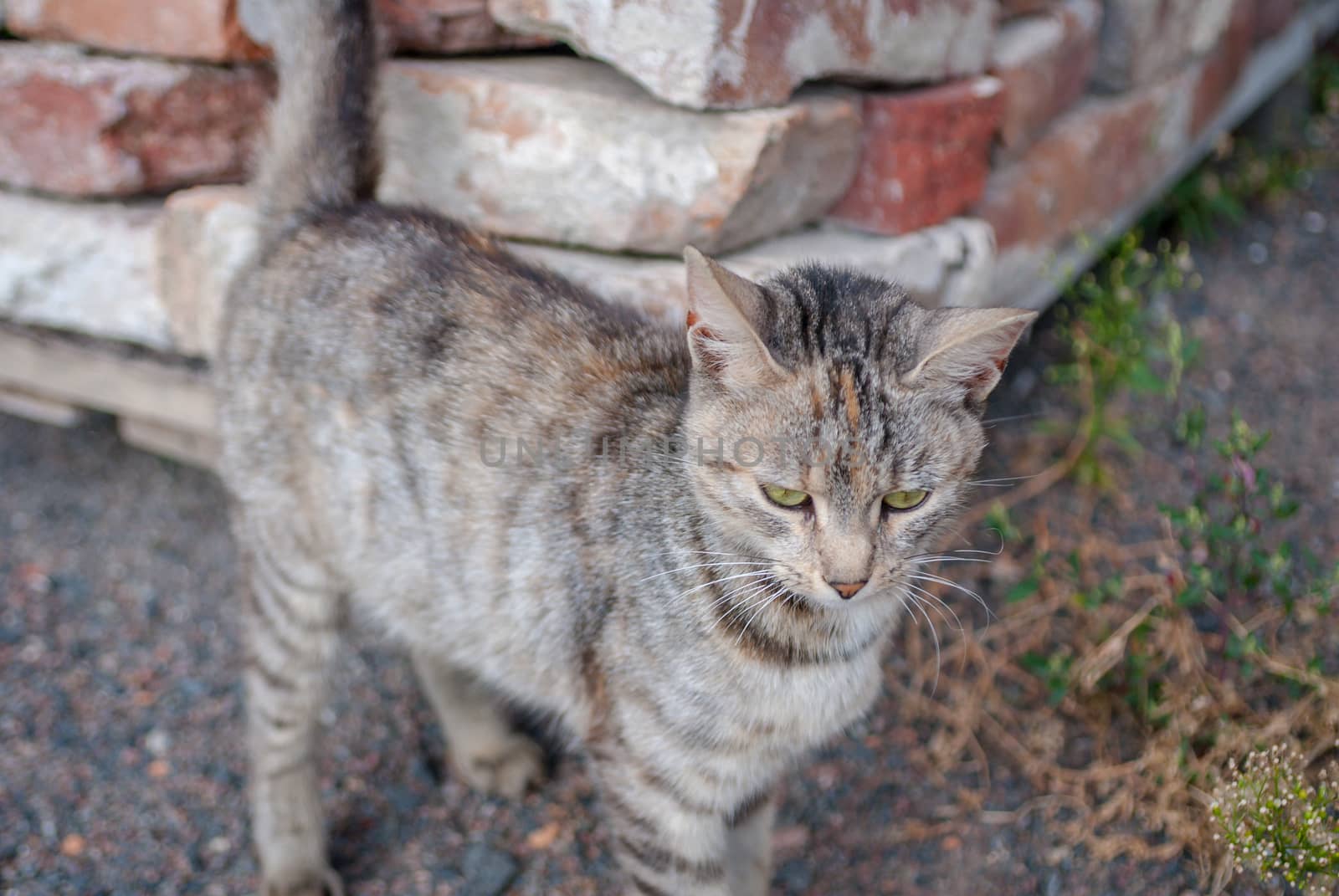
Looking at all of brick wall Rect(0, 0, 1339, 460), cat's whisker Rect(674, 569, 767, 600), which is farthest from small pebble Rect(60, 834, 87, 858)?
cat's whisker Rect(674, 569, 767, 600)

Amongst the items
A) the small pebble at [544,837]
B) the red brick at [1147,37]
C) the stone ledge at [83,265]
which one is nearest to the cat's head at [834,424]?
the small pebble at [544,837]

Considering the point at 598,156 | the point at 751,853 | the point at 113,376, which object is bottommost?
the point at 751,853

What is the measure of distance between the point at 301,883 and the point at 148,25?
7.02ft

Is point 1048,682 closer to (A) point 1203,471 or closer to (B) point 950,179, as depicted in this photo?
(A) point 1203,471

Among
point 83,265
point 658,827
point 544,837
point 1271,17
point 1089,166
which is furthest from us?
point 1271,17

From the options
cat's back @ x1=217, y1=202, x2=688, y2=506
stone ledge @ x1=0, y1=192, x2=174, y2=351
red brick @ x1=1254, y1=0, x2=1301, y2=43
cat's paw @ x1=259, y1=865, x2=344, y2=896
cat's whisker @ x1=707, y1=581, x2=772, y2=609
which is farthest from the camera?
red brick @ x1=1254, y1=0, x2=1301, y2=43

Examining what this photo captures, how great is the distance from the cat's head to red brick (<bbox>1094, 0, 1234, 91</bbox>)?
93.9 inches

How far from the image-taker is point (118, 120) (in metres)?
2.95

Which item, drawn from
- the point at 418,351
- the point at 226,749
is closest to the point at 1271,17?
the point at 418,351

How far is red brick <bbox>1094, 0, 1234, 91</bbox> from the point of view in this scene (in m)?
3.88

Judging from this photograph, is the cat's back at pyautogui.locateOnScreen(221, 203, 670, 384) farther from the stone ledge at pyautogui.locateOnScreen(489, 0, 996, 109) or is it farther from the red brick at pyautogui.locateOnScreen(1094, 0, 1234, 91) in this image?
the red brick at pyautogui.locateOnScreen(1094, 0, 1234, 91)

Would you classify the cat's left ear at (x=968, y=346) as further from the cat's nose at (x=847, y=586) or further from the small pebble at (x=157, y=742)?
the small pebble at (x=157, y=742)

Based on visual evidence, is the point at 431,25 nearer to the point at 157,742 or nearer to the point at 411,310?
the point at 411,310

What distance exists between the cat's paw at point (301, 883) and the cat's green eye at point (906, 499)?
1.61 meters
